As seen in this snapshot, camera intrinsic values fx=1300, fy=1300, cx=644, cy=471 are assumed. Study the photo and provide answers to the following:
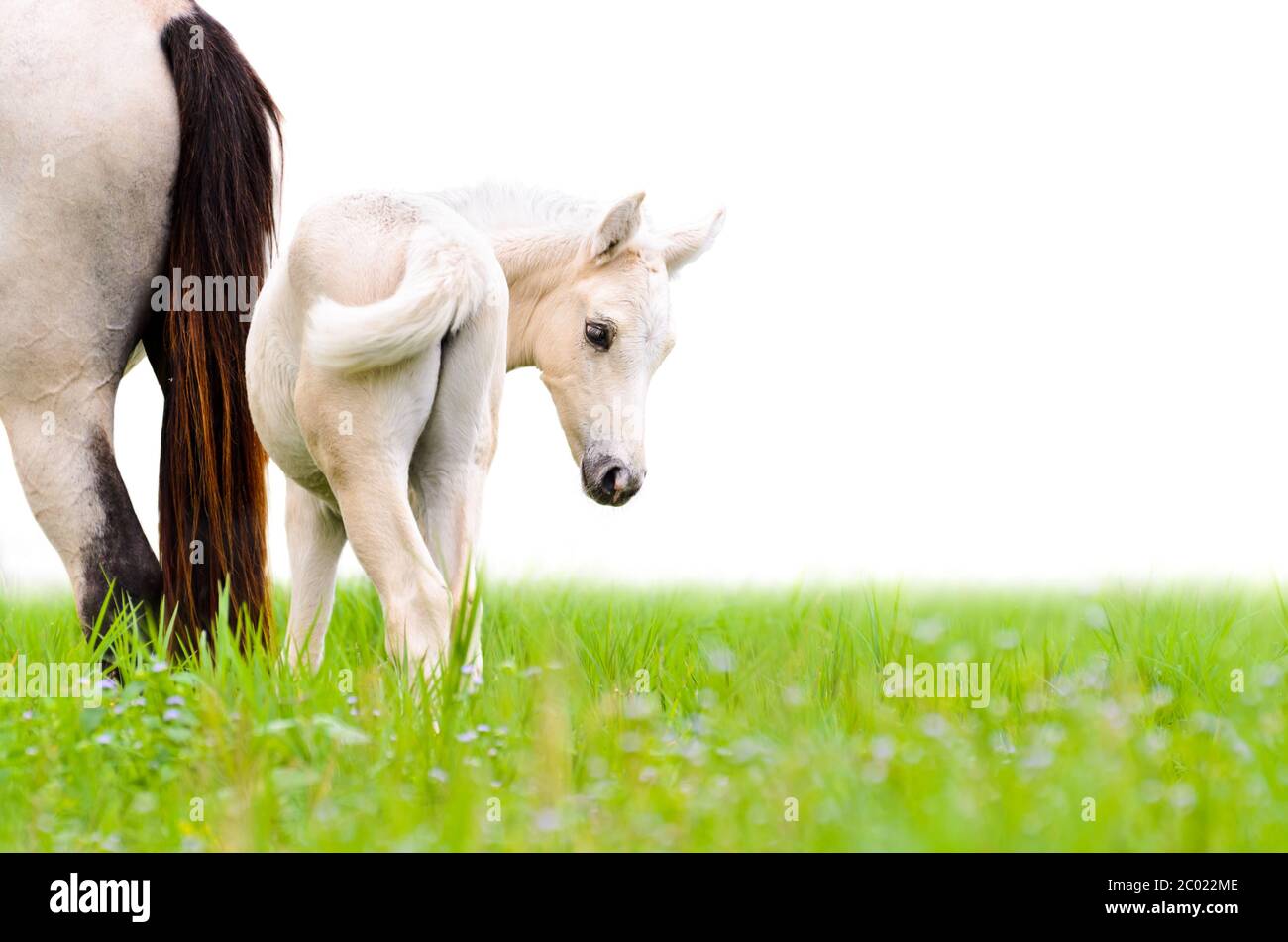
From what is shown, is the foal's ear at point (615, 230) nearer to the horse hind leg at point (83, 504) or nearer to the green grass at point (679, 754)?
the green grass at point (679, 754)

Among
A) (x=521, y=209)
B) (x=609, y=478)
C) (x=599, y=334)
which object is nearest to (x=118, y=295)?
(x=521, y=209)

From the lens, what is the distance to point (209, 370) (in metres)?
4.94

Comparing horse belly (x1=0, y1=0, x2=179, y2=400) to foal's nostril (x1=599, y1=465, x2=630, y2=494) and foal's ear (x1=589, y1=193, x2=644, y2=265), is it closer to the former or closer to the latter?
foal's ear (x1=589, y1=193, x2=644, y2=265)

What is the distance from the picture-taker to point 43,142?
4.86 m

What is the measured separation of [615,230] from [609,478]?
2.99ft

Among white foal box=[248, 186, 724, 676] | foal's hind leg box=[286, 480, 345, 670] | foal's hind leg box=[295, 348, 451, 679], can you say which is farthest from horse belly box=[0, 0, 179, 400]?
foal's hind leg box=[295, 348, 451, 679]

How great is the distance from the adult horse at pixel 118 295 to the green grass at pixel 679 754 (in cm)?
49

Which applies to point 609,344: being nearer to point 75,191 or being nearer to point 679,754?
point 679,754

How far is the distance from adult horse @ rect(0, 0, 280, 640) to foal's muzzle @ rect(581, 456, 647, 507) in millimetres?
1287

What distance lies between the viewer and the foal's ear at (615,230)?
4648 millimetres

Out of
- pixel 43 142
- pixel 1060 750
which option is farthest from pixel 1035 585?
pixel 43 142

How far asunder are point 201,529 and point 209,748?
1639mm
